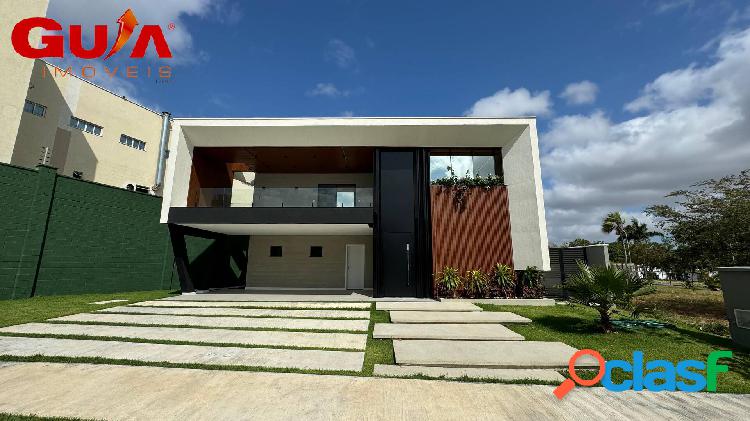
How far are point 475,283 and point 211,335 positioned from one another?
9.51 m

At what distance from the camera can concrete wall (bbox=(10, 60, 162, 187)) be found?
1892cm

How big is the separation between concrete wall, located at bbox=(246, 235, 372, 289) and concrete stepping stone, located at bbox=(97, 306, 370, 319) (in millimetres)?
6077

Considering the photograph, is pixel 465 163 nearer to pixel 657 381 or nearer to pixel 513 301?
pixel 513 301

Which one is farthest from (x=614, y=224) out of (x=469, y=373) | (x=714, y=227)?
(x=469, y=373)

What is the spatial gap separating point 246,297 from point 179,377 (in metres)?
8.48

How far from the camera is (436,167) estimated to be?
539 inches

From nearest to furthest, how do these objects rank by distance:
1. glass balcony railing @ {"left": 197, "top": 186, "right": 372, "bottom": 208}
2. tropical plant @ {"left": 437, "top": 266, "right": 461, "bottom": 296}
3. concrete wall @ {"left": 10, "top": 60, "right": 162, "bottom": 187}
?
tropical plant @ {"left": 437, "top": 266, "right": 461, "bottom": 296}, glass balcony railing @ {"left": 197, "top": 186, "right": 372, "bottom": 208}, concrete wall @ {"left": 10, "top": 60, "right": 162, "bottom": 187}

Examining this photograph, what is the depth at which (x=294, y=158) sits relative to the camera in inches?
590

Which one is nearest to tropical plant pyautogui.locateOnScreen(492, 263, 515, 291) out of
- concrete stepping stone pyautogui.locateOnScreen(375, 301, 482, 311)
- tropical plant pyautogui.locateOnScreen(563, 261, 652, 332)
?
concrete stepping stone pyautogui.locateOnScreen(375, 301, 482, 311)

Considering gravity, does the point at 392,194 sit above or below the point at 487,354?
above

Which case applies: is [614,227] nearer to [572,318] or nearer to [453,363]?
[572,318]

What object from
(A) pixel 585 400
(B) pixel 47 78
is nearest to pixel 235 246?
(B) pixel 47 78

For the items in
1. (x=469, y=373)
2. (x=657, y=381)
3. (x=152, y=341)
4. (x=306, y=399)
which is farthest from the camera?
(x=152, y=341)

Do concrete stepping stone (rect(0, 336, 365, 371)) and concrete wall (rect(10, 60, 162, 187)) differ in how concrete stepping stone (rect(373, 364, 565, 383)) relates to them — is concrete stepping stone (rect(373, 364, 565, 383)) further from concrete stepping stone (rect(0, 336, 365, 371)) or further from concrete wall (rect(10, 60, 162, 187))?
concrete wall (rect(10, 60, 162, 187))
